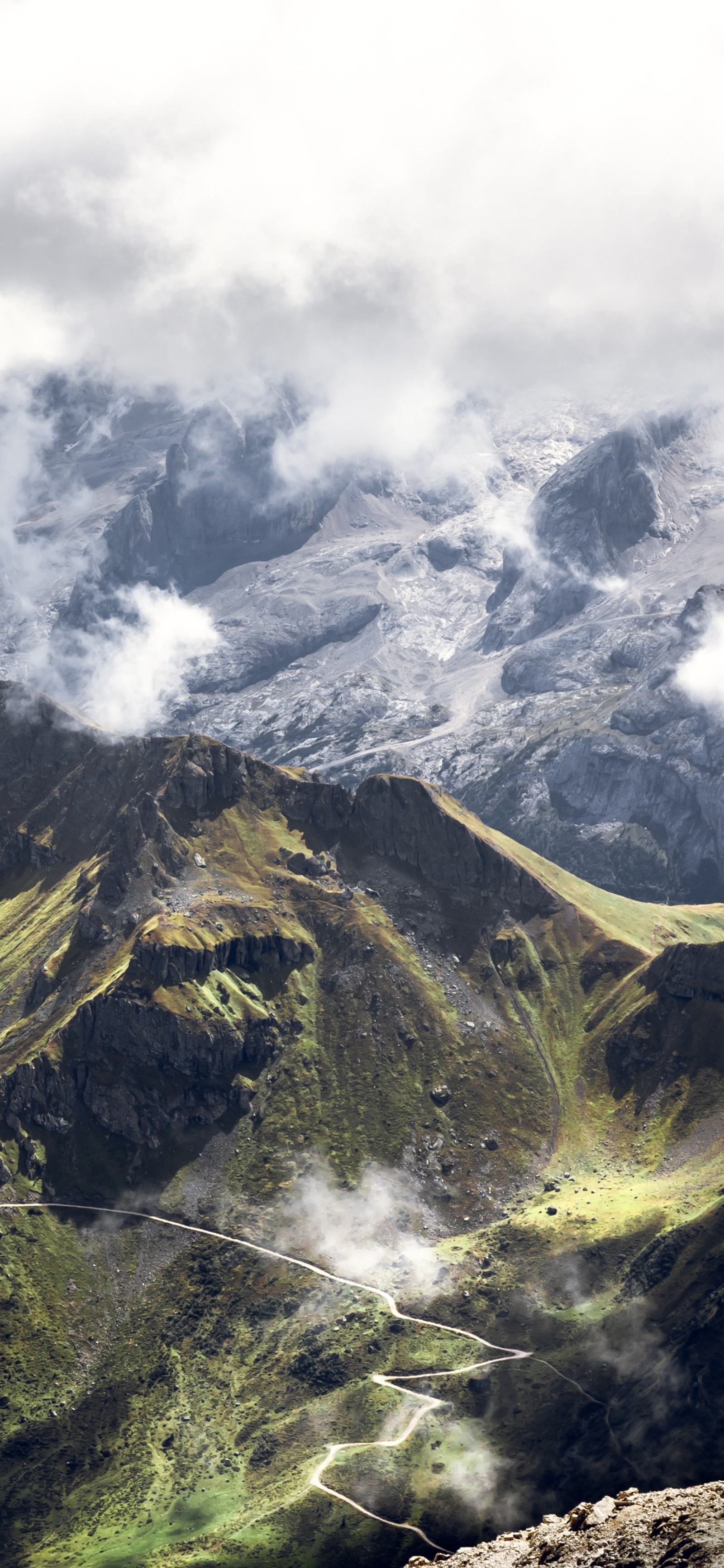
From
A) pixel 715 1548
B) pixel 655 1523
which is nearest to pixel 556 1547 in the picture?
pixel 655 1523

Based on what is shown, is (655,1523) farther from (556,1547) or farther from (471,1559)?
(471,1559)

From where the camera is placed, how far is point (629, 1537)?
123750mm

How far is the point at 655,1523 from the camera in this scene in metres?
124

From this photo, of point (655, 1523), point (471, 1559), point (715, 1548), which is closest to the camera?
point (715, 1548)

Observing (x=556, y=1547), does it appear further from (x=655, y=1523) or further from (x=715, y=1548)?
(x=715, y=1548)

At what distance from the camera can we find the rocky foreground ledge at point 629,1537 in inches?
4619

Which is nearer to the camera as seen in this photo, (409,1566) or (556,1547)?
(556,1547)

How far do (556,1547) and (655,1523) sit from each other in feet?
39.3

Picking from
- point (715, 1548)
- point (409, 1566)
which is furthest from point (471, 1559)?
point (715, 1548)

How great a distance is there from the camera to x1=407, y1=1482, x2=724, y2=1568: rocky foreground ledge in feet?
385

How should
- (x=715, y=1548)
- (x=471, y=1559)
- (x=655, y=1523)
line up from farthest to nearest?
(x=471, y=1559)
(x=655, y=1523)
(x=715, y=1548)

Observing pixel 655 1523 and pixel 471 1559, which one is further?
pixel 471 1559

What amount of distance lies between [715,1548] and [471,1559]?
3540 centimetres

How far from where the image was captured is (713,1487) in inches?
A: 5143
